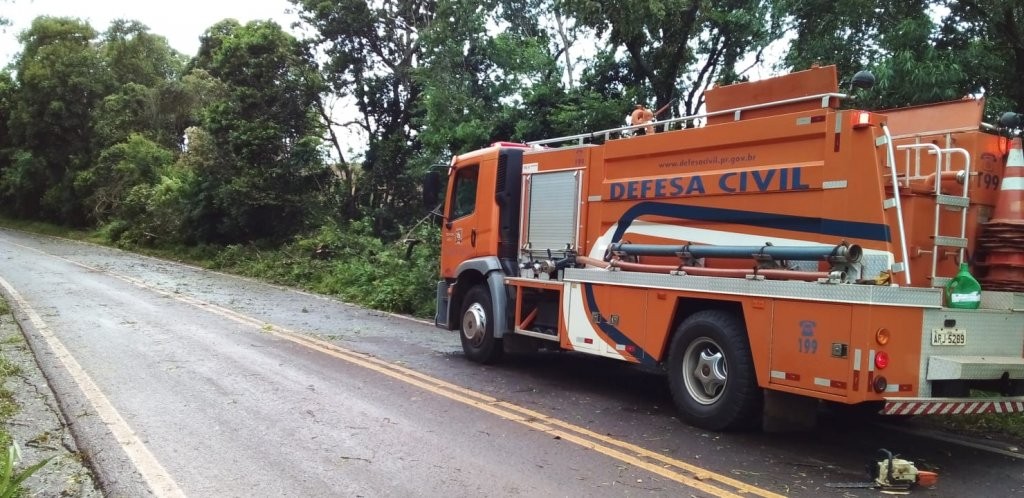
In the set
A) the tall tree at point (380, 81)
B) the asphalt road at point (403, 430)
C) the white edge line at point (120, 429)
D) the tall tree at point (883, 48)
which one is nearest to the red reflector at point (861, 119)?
the asphalt road at point (403, 430)

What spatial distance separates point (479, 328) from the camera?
31.5 feet

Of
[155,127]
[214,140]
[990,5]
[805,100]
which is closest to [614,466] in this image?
[805,100]

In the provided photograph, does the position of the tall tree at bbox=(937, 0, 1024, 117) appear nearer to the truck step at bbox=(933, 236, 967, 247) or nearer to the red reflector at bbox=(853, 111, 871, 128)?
the truck step at bbox=(933, 236, 967, 247)

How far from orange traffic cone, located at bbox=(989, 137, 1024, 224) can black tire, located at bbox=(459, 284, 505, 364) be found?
5402mm

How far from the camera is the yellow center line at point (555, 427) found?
500cm

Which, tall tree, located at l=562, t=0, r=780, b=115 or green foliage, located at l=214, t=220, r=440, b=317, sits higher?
tall tree, located at l=562, t=0, r=780, b=115

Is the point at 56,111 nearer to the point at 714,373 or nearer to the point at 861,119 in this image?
the point at 714,373

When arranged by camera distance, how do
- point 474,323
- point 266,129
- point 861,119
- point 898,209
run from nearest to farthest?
point 898,209
point 861,119
point 474,323
point 266,129

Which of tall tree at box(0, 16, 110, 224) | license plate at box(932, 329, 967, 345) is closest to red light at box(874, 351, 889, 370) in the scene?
license plate at box(932, 329, 967, 345)

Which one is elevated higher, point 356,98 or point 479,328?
point 356,98

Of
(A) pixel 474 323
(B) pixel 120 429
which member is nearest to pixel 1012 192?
(A) pixel 474 323

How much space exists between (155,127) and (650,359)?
41550 mm

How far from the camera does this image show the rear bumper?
5.22 m

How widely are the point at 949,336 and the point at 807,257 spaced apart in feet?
3.63
